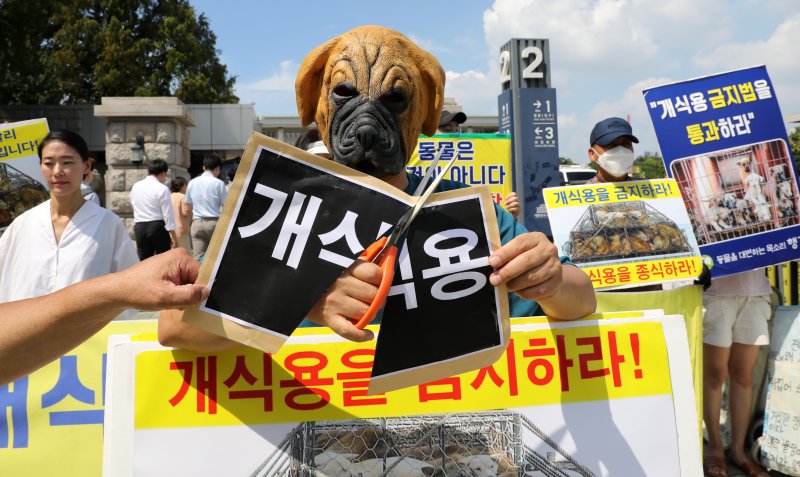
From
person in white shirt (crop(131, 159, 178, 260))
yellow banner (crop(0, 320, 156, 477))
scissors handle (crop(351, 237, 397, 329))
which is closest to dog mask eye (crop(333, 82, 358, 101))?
scissors handle (crop(351, 237, 397, 329))

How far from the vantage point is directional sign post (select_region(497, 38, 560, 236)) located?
7.08 metres

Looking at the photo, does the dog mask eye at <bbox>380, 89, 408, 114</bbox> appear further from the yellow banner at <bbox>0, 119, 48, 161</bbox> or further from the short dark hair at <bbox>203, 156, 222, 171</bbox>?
the short dark hair at <bbox>203, 156, 222, 171</bbox>

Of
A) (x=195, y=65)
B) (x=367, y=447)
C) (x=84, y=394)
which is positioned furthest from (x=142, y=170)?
(x=195, y=65)

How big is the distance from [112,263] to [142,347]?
1961 mm

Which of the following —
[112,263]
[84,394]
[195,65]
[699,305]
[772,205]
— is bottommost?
[84,394]

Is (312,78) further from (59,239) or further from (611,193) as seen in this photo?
(611,193)

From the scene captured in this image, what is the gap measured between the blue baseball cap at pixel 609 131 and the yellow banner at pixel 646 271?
806 millimetres

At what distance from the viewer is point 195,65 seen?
2531 cm

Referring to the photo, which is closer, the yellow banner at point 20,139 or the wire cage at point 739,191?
the wire cage at point 739,191

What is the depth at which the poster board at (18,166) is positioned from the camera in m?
5.55

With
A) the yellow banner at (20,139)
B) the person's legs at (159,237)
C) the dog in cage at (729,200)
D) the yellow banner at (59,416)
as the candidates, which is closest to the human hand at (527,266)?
the yellow banner at (59,416)

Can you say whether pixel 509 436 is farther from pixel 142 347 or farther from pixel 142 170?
pixel 142 170

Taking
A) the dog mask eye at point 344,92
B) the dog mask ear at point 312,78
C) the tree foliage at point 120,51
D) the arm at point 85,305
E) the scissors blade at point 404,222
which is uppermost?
the tree foliage at point 120,51

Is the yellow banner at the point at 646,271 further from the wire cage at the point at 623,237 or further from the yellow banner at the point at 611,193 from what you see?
the yellow banner at the point at 611,193
